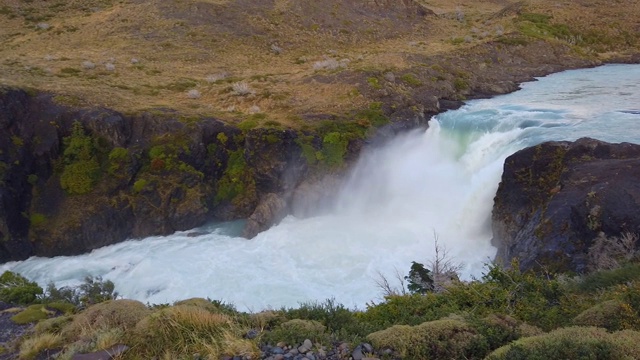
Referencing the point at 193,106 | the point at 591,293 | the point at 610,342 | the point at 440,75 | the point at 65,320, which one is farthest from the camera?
the point at 440,75

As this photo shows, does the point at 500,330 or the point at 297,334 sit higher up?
the point at 500,330

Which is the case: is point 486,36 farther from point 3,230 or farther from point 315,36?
point 3,230

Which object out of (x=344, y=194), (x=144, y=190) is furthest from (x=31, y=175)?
(x=344, y=194)

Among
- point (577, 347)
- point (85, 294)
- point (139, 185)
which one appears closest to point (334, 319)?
point (577, 347)

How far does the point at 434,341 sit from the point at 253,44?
37058mm

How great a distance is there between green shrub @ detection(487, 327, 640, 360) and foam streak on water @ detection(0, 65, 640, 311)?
9.41 meters

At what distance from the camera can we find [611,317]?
726 centimetres

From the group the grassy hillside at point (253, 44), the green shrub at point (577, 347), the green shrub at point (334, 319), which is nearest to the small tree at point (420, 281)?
the green shrub at point (334, 319)

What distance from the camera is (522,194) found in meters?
16.8

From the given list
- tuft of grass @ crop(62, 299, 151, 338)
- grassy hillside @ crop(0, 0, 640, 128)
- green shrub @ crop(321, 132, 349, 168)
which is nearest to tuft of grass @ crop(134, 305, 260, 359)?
tuft of grass @ crop(62, 299, 151, 338)

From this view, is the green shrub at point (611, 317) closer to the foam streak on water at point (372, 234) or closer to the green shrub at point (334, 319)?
the green shrub at point (334, 319)

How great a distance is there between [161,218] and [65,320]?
11.5 m

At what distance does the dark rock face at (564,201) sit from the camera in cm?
1295

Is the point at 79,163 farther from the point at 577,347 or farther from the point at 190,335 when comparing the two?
the point at 577,347
